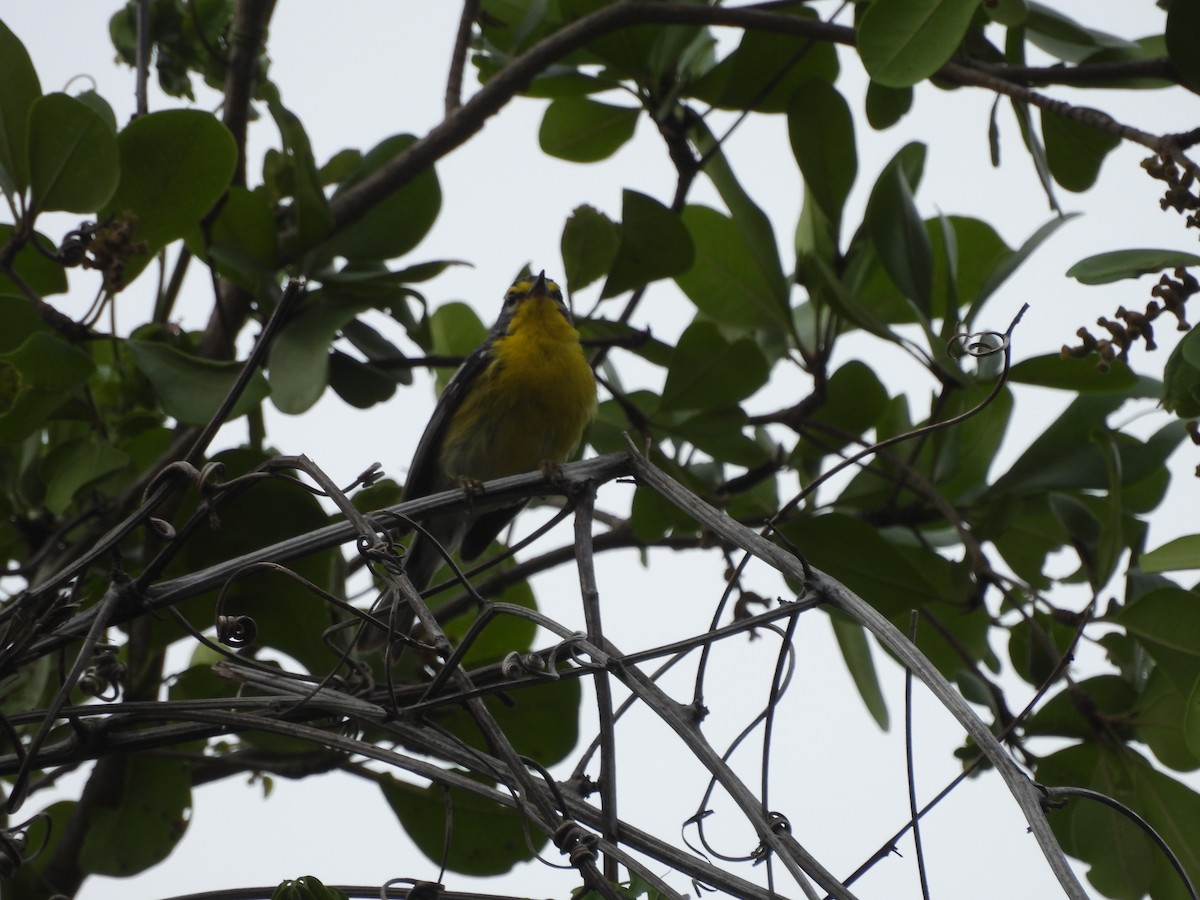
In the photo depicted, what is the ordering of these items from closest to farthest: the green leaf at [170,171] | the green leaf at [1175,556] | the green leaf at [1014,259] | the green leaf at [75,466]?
the green leaf at [1175,556] → the green leaf at [170,171] → the green leaf at [75,466] → the green leaf at [1014,259]

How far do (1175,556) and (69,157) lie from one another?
2.17 metres

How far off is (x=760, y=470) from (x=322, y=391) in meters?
1.18

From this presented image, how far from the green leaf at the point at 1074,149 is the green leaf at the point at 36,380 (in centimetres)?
223

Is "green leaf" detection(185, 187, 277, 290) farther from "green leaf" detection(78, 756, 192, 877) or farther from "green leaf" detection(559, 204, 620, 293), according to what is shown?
"green leaf" detection(78, 756, 192, 877)

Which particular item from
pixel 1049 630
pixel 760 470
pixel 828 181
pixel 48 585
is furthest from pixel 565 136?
pixel 48 585

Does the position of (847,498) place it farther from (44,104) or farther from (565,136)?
(44,104)

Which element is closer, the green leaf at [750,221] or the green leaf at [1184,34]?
the green leaf at [1184,34]

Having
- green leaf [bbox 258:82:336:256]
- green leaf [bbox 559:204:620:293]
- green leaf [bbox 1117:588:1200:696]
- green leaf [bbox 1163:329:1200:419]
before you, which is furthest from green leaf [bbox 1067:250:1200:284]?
green leaf [bbox 258:82:336:256]

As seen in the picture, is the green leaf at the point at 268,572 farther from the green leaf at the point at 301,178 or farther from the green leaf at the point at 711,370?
the green leaf at the point at 711,370

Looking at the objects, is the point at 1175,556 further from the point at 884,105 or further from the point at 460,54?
the point at 460,54

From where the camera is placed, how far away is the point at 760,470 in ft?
10.2

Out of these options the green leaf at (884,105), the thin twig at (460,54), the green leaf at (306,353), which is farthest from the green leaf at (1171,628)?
the thin twig at (460,54)

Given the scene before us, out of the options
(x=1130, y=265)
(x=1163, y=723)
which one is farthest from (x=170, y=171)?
(x=1163, y=723)

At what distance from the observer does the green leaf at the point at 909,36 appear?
2.25 meters
